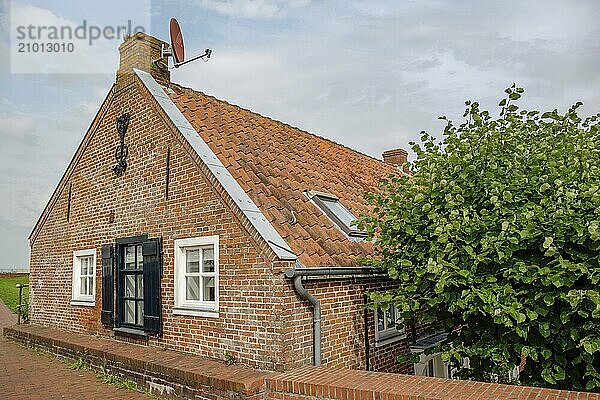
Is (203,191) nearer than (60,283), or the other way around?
(203,191)

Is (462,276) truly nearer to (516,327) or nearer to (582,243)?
(516,327)

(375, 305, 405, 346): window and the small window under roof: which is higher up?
the small window under roof

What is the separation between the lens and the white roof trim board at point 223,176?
7.68 m

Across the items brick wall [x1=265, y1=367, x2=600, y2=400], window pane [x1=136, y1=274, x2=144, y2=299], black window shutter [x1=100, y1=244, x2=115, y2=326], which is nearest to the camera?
brick wall [x1=265, y1=367, x2=600, y2=400]

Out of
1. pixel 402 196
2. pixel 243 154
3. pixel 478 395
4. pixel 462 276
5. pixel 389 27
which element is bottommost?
pixel 478 395

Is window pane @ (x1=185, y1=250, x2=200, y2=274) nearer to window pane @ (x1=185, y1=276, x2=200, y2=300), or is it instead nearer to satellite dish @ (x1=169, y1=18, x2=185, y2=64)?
window pane @ (x1=185, y1=276, x2=200, y2=300)

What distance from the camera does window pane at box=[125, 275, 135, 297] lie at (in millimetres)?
10812

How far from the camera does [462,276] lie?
6.74m

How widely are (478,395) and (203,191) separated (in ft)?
17.0

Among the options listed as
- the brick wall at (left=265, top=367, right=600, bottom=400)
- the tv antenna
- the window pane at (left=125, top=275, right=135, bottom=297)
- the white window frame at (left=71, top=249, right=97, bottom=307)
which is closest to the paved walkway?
the white window frame at (left=71, top=249, right=97, bottom=307)

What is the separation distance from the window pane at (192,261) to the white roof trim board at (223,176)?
148 cm

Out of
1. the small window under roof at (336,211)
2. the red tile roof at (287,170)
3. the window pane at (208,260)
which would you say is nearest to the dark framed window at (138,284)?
the window pane at (208,260)

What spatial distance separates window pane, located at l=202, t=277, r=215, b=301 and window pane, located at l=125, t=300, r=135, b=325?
8.46 feet

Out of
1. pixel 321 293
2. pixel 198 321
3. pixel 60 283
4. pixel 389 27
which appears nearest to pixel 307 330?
pixel 321 293
